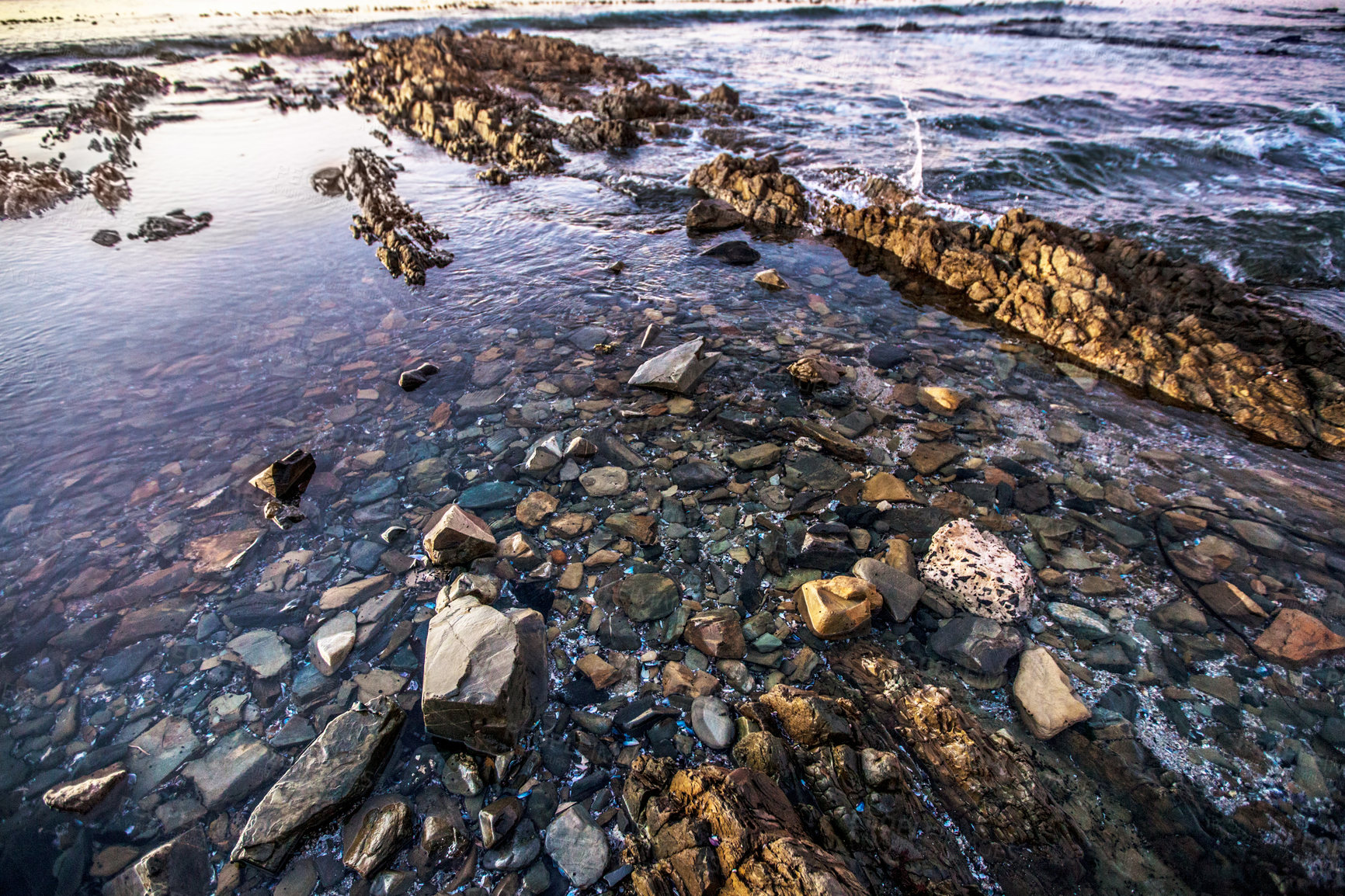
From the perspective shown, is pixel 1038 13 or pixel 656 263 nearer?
pixel 656 263

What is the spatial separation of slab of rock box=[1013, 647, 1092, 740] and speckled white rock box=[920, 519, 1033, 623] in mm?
280

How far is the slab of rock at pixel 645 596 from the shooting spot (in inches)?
128

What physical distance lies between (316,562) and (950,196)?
10481 mm

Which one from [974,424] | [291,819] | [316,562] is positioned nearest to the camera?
[291,819]

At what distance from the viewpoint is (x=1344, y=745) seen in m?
2.66

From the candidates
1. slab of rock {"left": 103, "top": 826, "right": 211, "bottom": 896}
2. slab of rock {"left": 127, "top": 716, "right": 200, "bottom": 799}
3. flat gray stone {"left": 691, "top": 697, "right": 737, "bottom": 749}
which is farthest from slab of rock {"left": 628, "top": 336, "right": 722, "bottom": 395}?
slab of rock {"left": 103, "top": 826, "right": 211, "bottom": 896}

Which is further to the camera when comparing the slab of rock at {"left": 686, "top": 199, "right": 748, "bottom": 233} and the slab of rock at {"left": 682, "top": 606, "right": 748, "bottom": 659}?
the slab of rock at {"left": 686, "top": 199, "right": 748, "bottom": 233}

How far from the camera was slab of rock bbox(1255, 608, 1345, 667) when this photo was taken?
300 centimetres

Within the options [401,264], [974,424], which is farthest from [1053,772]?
[401,264]

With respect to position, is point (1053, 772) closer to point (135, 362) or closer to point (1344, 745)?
point (1344, 745)

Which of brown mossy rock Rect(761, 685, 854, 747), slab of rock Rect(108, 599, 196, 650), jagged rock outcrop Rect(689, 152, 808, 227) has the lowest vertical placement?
brown mossy rock Rect(761, 685, 854, 747)

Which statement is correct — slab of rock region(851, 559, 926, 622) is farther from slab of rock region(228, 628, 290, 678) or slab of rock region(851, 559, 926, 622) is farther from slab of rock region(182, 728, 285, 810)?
slab of rock region(228, 628, 290, 678)

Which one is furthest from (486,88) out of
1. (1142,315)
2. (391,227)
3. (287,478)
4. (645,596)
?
(645,596)

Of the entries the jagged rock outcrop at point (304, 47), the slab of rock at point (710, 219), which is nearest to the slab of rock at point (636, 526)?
the slab of rock at point (710, 219)
